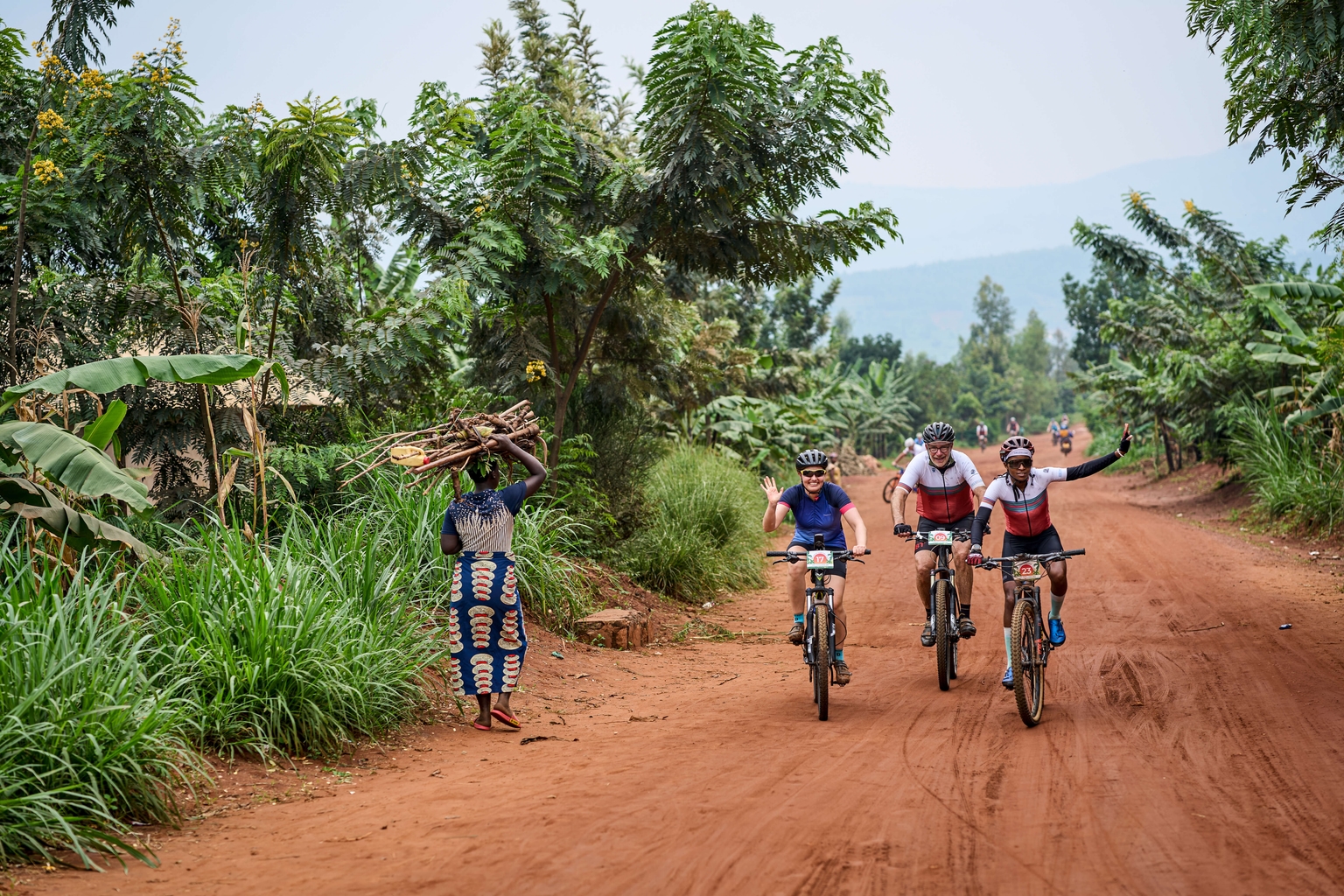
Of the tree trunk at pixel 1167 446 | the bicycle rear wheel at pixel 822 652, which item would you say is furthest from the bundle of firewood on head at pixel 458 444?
the tree trunk at pixel 1167 446

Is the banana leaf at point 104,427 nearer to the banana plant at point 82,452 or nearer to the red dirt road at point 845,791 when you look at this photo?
the banana plant at point 82,452

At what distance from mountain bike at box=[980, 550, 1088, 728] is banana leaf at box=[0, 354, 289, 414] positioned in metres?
5.51

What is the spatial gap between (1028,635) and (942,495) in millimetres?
2014

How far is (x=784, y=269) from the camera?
13.3 m

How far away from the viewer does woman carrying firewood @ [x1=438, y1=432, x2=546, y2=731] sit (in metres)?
7.10

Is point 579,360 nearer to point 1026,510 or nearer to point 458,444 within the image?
point 458,444

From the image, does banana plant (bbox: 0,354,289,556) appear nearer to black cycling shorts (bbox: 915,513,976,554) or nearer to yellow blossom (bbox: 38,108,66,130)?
A: yellow blossom (bbox: 38,108,66,130)

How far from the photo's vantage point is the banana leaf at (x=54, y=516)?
6746 mm

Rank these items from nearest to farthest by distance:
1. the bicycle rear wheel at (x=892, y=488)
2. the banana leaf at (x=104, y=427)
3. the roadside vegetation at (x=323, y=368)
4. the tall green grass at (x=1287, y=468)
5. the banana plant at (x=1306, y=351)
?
the roadside vegetation at (x=323, y=368) → the banana leaf at (x=104, y=427) → the bicycle rear wheel at (x=892, y=488) → the tall green grass at (x=1287, y=468) → the banana plant at (x=1306, y=351)

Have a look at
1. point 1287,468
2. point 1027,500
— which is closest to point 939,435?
point 1027,500

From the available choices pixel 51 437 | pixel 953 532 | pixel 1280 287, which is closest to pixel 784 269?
pixel 953 532

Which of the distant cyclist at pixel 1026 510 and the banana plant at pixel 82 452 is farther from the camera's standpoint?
the distant cyclist at pixel 1026 510

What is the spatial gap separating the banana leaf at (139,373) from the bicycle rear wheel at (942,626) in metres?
5.46

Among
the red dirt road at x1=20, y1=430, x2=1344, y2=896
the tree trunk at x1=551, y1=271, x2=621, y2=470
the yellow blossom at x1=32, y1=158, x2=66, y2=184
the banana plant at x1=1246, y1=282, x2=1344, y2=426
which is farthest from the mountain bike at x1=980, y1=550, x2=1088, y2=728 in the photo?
the banana plant at x1=1246, y1=282, x2=1344, y2=426
